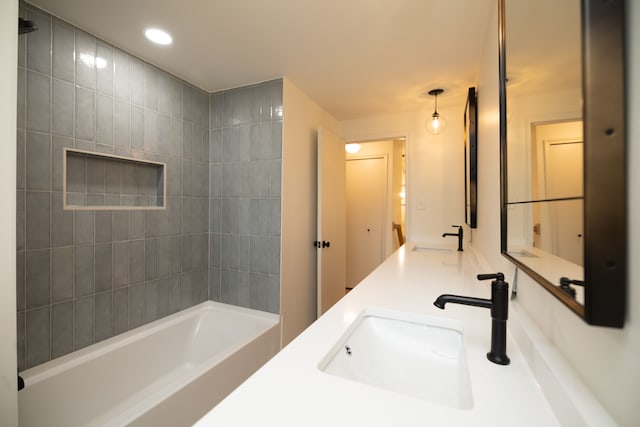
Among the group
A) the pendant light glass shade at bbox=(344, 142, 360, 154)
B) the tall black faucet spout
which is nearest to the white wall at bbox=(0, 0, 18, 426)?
the tall black faucet spout

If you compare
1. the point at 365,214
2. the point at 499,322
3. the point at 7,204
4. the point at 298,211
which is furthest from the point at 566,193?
the point at 365,214

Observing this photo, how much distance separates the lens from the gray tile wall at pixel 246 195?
2178 mm

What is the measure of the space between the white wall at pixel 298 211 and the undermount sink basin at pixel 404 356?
1400 millimetres

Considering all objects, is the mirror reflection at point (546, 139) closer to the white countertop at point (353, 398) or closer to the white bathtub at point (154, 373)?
the white countertop at point (353, 398)

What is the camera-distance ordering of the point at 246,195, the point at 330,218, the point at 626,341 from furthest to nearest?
the point at 330,218, the point at 246,195, the point at 626,341

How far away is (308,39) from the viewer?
166 centimetres

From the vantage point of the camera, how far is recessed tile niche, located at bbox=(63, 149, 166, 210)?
1564 millimetres

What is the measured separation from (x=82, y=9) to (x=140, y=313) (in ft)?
6.06

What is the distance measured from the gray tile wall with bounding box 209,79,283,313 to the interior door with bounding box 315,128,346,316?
1.68 ft

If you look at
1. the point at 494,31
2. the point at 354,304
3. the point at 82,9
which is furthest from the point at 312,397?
the point at 82,9

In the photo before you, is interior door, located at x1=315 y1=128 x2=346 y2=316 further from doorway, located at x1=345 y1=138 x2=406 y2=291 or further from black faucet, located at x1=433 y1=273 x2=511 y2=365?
black faucet, located at x1=433 y1=273 x2=511 y2=365

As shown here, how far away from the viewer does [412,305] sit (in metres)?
0.94

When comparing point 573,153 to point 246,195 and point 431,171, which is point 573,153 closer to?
point 246,195

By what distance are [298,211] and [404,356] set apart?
1734 mm
